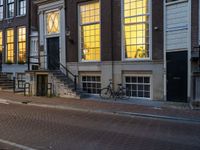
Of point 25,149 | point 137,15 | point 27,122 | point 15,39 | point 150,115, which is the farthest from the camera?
point 15,39

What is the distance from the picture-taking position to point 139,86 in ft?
53.8

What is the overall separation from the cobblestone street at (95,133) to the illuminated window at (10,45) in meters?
15.2

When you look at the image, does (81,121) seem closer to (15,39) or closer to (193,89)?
(193,89)

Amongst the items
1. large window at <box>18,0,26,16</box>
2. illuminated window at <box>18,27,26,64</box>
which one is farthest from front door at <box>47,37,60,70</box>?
large window at <box>18,0,26,16</box>

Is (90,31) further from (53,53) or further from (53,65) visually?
(53,65)

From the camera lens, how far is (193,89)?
12.9 metres

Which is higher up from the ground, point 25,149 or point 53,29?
point 53,29

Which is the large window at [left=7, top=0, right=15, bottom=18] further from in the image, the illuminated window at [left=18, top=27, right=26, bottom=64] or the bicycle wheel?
the bicycle wheel

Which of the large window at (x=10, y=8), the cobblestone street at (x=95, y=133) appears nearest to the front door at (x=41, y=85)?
the cobblestone street at (x=95, y=133)

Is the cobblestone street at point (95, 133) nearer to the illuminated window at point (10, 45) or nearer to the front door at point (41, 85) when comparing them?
the front door at point (41, 85)

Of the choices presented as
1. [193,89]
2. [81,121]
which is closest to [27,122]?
[81,121]

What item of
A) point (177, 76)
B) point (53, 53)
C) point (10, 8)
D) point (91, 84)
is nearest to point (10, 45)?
point (10, 8)

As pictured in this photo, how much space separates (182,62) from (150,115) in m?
4.52

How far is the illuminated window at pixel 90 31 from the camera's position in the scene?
18.0m
